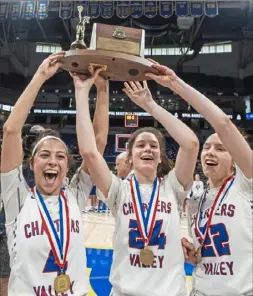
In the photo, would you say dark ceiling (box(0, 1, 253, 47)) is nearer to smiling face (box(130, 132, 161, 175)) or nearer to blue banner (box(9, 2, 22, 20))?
blue banner (box(9, 2, 22, 20))

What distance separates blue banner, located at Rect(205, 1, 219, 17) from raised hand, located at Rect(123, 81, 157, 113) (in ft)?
28.0

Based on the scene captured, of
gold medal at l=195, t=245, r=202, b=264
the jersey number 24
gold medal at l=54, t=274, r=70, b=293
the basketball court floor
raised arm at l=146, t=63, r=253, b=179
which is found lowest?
the basketball court floor

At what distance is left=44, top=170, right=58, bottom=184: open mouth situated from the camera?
1.67 m

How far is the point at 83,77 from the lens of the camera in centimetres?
190

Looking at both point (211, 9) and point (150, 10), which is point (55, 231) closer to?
point (211, 9)

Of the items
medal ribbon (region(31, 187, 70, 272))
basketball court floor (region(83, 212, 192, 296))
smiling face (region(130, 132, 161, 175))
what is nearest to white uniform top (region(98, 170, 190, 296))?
smiling face (region(130, 132, 161, 175))

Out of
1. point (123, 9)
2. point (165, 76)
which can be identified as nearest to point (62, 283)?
point (165, 76)

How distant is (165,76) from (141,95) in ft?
0.81

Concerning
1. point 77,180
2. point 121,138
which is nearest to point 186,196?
point 77,180

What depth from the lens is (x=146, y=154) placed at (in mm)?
1818

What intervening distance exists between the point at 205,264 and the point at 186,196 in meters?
0.36

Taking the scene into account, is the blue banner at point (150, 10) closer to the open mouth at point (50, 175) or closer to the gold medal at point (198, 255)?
the open mouth at point (50, 175)

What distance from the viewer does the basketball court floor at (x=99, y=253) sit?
3.25 meters

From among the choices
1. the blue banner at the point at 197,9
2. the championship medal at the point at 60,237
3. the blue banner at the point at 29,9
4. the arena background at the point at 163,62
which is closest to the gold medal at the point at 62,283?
the championship medal at the point at 60,237
